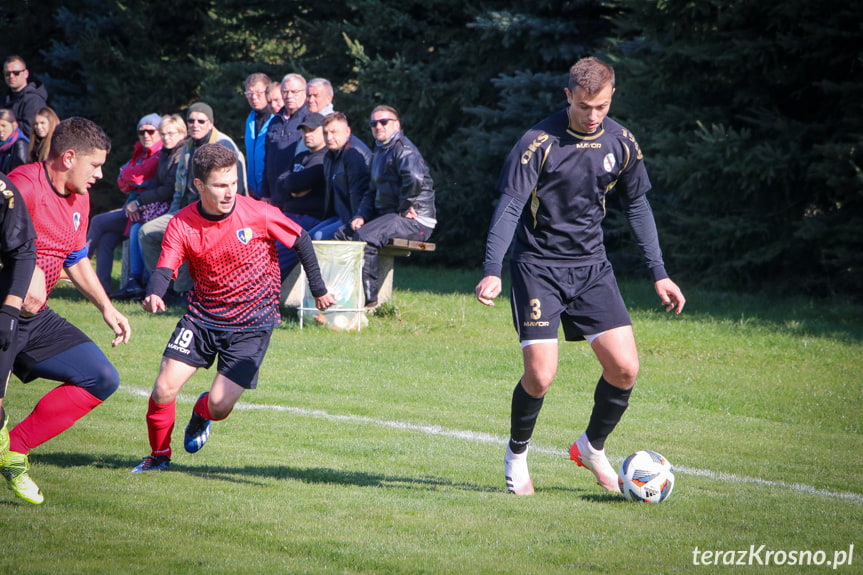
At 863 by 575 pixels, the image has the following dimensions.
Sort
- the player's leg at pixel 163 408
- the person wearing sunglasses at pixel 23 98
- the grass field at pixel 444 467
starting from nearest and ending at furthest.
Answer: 1. the grass field at pixel 444 467
2. the player's leg at pixel 163 408
3. the person wearing sunglasses at pixel 23 98

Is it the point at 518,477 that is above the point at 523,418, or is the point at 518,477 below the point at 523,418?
below

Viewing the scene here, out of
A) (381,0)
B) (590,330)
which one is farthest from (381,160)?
(381,0)

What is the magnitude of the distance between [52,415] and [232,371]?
1046mm

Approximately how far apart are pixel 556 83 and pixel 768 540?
14.0 metres

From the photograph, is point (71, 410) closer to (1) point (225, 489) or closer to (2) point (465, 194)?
(1) point (225, 489)

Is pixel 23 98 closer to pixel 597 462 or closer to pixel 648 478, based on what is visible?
pixel 597 462

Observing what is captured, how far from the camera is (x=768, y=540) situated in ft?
15.2

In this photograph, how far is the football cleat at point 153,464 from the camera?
5785 mm

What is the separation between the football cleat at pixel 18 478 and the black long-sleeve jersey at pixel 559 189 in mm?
2674

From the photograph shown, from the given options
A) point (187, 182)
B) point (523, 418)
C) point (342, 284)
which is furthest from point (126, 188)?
point (523, 418)

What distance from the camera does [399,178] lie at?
12055 millimetres

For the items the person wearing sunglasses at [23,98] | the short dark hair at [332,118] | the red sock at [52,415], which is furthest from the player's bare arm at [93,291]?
the person wearing sunglasses at [23,98]

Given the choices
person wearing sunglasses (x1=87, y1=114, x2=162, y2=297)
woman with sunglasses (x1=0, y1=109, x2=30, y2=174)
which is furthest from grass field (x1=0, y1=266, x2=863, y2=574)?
woman with sunglasses (x1=0, y1=109, x2=30, y2=174)

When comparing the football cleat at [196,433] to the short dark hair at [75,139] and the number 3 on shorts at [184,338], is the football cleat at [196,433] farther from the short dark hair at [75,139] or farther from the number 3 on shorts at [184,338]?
the short dark hair at [75,139]
